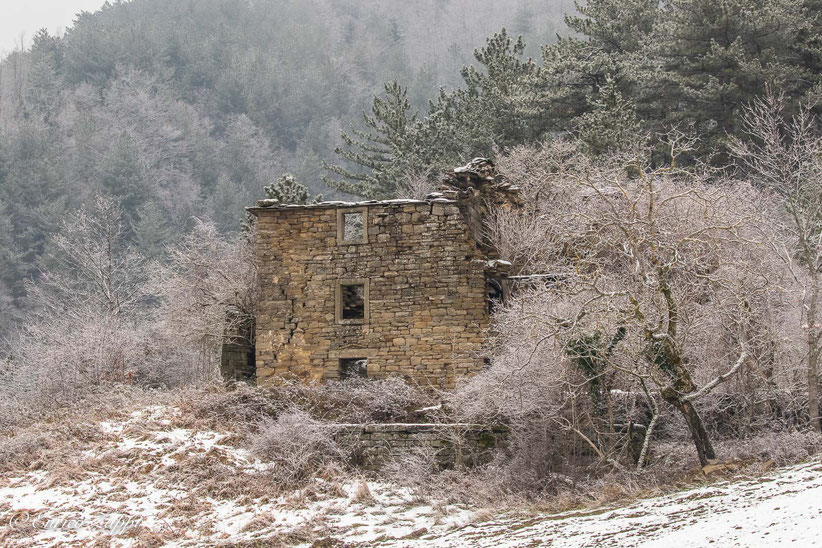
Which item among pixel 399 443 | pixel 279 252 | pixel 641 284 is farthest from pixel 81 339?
pixel 641 284

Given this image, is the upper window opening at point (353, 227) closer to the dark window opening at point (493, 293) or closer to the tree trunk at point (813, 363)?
the dark window opening at point (493, 293)

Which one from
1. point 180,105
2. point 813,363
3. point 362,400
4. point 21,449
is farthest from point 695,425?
point 180,105

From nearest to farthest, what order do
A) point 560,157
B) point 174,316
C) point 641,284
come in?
1. point 641,284
2. point 174,316
3. point 560,157

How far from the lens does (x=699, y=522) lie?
10820mm

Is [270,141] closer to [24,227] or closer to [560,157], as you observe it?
[24,227]

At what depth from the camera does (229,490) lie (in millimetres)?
17172

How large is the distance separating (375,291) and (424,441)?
19.4 ft

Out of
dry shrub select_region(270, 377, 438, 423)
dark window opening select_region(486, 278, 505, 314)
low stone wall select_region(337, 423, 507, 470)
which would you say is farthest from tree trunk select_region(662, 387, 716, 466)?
dark window opening select_region(486, 278, 505, 314)

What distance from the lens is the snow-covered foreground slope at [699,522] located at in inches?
385

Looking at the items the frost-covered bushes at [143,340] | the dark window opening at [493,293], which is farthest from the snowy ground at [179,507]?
the dark window opening at [493,293]

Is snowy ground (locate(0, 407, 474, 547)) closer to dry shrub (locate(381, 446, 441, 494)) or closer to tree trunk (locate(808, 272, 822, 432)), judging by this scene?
dry shrub (locate(381, 446, 441, 494))

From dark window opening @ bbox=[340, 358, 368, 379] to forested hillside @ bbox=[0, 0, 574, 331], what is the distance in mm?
37365

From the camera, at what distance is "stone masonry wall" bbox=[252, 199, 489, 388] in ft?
75.6

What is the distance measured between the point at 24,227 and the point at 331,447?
51.5 meters
